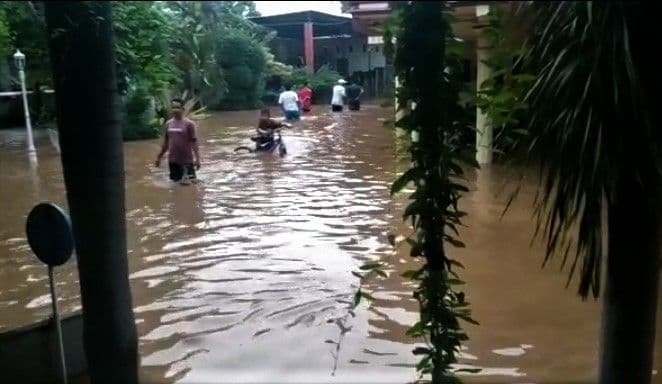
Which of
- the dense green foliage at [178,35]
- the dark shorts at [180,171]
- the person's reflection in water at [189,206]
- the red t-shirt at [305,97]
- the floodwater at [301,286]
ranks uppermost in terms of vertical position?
the dense green foliage at [178,35]

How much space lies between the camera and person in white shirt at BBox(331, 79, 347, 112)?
85.1 feet

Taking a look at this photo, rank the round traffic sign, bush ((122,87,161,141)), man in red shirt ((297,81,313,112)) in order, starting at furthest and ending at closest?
A: man in red shirt ((297,81,313,112)) → bush ((122,87,161,141)) → the round traffic sign

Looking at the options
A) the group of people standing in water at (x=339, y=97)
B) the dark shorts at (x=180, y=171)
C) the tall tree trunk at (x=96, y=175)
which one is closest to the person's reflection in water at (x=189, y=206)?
the dark shorts at (x=180, y=171)

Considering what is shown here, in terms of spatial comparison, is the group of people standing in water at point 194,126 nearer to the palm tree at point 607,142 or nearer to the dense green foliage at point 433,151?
the dense green foliage at point 433,151

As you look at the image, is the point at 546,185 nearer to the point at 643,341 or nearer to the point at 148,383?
the point at 643,341

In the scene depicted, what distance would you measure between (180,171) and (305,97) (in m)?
14.6

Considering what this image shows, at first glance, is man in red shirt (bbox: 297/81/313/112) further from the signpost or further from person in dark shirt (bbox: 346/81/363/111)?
the signpost

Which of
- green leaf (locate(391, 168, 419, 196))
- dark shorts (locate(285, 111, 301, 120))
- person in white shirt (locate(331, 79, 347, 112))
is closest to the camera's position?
green leaf (locate(391, 168, 419, 196))

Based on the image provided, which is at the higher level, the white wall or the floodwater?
the white wall

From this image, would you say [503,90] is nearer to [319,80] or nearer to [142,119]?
[142,119]

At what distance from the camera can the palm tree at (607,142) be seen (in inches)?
93.7

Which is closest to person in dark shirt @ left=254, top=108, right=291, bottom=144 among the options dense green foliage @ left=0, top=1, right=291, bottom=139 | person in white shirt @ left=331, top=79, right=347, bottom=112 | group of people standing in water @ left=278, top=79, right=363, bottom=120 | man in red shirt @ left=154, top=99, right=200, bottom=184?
man in red shirt @ left=154, top=99, right=200, bottom=184

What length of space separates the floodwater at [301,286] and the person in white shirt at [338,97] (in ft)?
46.7

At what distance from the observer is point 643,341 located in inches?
115
